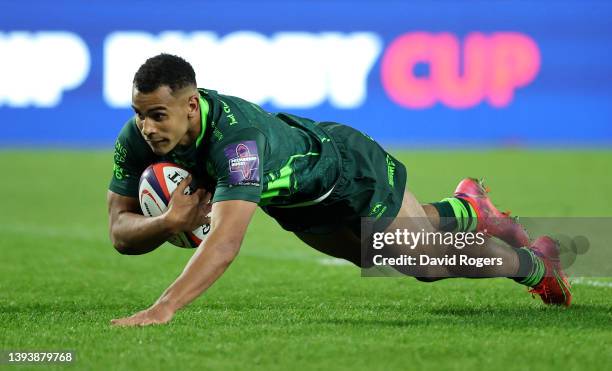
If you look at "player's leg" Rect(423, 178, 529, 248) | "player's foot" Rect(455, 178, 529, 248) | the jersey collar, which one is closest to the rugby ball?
the jersey collar

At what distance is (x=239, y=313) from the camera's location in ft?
18.5

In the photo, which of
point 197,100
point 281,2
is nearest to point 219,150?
point 197,100

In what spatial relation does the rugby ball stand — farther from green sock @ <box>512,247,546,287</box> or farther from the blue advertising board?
the blue advertising board

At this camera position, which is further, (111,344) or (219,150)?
(219,150)

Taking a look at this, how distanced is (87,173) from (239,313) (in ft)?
34.6

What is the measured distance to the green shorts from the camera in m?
5.54

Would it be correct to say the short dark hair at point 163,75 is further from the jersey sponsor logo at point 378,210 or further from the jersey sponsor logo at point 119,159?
the jersey sponsor logo at point 378,210

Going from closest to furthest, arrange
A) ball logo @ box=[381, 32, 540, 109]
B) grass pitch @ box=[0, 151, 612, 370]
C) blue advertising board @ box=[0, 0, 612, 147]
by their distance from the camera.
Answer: grass pitch @ box=[0, 151, 612, 370] < blue advertising board @ box=[0, 0, 612, 147] < ball logo @ box=[381, 32, 540, 109]

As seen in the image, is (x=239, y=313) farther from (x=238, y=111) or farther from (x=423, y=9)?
(x=423, y=9)

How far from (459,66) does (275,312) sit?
40.4ft

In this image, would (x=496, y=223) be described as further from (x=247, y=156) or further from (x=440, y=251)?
(x=247, y=156)

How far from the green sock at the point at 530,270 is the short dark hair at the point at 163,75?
2082mm

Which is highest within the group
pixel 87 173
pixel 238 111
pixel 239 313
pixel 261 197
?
pixel 238 111

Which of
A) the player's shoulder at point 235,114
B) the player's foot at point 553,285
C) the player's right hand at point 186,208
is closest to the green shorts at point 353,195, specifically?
the player's right hand at point 186,208
